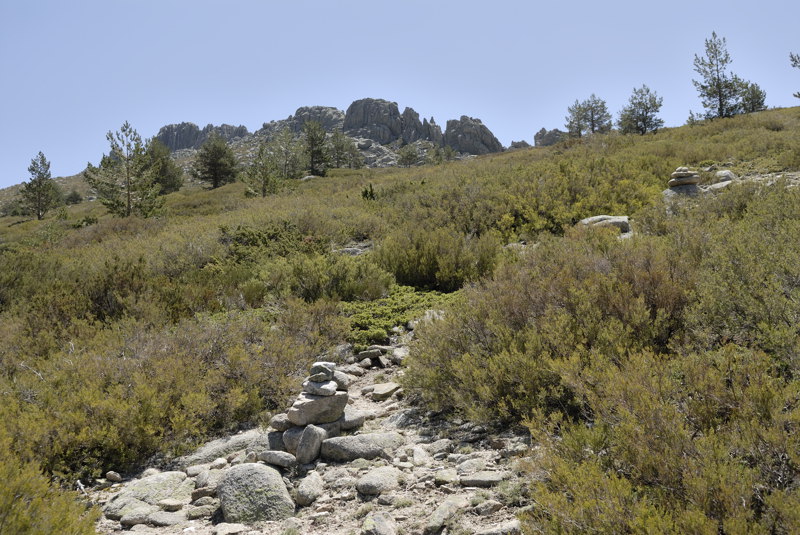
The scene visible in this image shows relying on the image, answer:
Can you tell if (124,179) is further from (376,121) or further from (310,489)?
(376,121)

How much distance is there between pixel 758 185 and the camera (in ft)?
29.3

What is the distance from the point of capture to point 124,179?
25156mm

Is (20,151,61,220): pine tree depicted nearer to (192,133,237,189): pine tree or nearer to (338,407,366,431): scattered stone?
(192,133,237,189): pine tree

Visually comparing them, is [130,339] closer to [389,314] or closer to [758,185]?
[389,314]

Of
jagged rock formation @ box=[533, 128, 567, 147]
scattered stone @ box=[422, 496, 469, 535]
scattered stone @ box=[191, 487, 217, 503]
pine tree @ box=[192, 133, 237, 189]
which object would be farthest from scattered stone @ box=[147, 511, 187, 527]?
jagged rock formation @ box=[533, 128, 567, 147]

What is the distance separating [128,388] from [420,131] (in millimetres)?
145369

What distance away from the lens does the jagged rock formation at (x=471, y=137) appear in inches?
5217

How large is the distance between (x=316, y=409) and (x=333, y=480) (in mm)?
851

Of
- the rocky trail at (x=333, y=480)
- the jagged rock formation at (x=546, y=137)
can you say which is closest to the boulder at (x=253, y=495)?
the rocky trail at (x=333, y=480)

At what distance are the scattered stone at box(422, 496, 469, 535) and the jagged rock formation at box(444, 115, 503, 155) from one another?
438ft

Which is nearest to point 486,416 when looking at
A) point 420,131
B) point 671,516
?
point 671,516

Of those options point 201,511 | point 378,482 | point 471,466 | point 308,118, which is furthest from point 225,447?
point 308,118

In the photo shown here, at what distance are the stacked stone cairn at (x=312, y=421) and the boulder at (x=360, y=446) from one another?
0.40 feet

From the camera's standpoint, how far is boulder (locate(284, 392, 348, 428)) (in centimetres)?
430
